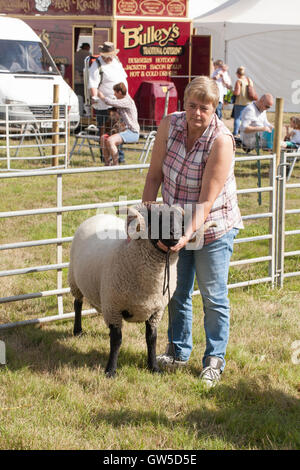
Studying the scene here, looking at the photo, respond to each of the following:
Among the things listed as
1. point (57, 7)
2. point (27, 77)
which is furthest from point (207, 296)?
point (57, 7)

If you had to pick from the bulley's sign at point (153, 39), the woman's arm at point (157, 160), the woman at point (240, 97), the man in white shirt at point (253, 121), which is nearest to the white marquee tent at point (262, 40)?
the bulley's sign at point (153, 39)

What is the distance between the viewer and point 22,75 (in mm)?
13305

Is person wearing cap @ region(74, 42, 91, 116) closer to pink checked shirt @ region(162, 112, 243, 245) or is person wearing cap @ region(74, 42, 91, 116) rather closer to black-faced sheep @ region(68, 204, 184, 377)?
black-faced sheep @ region(68, 204, 184, 377)

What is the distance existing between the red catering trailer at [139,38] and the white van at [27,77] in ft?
4.72

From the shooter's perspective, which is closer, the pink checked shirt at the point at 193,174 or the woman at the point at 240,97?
the pink checked shirt at the point at 193,174

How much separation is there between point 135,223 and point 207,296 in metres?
0.75

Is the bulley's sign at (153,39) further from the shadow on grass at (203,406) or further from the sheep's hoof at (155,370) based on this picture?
the sheep's hoof at (155,370)

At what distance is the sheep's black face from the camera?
11.0ft

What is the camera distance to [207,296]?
12.9 ft

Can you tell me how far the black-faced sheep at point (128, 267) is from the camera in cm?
341

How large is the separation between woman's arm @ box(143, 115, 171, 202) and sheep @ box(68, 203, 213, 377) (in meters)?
0.30
